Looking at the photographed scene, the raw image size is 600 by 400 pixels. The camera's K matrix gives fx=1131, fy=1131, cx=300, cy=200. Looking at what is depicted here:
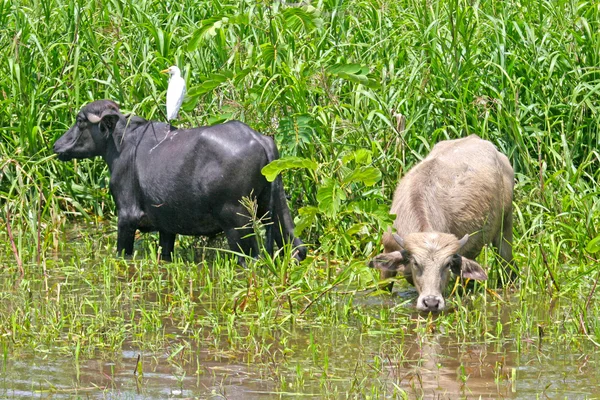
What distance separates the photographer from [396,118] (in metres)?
8.86

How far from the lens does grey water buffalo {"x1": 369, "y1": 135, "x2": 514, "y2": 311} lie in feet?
23.0

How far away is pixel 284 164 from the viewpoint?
24.2 feet

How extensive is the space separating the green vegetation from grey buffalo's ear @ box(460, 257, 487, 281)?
18 centimetres

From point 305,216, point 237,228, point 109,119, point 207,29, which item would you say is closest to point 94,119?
point 109,119

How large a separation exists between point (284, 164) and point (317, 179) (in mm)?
1220

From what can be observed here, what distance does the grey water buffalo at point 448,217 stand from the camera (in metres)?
7.02

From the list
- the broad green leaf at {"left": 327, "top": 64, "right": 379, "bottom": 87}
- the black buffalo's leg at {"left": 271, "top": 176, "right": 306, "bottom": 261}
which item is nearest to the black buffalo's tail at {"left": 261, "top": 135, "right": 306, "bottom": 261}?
the black buffalo's leg at {"left": 271, "top": 176, "right": 306, "bottom": 261}

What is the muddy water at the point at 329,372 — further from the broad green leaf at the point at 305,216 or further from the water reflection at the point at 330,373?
the broad green leaf at the point at 305,216

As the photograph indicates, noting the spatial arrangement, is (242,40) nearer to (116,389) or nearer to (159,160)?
(159,160)

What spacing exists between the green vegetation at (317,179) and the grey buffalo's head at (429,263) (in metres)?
0.14

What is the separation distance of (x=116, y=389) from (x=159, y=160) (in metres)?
3.38

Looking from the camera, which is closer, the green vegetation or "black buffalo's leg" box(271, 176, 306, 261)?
the green vegetation

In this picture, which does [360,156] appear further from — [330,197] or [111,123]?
[111,123]

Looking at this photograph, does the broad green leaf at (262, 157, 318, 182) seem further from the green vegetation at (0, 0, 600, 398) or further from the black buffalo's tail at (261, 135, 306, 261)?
the black buffalo's tail at (261, 135, 306, 261)
